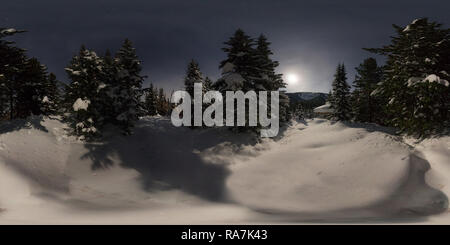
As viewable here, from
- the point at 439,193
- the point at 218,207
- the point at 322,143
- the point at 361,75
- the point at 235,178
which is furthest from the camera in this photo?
the point at 361,75

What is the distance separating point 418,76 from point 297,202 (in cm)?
1260

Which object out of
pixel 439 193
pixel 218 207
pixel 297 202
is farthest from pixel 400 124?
pixel 218 207

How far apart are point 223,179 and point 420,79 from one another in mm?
14424

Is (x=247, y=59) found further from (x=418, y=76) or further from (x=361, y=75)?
(x=361, y=75)

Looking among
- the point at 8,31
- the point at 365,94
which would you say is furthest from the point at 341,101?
the point at 8,31

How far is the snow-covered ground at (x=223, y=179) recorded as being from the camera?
32.7ft

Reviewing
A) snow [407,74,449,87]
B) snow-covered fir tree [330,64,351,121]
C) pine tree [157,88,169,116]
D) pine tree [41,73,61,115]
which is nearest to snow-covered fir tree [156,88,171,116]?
pine tree [157,88,169,116]

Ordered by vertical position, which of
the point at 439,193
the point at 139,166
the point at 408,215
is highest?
the point at 139,166

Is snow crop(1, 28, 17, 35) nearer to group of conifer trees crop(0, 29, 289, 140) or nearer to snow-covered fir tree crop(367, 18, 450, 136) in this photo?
group of conifer trees crop(0, 29, 289, 140)

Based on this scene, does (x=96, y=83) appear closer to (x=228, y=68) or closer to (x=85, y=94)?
(x=85, y=94)

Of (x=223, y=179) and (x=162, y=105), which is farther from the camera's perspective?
(x=162, y=105)

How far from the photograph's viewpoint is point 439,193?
35.0 ft

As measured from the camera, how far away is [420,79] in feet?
51.2

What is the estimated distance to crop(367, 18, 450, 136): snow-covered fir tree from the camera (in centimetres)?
1512
